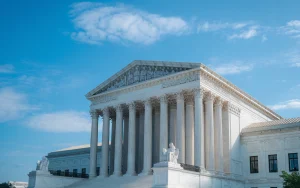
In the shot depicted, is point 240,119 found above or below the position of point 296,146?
above

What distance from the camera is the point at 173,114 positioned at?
49.8 meters

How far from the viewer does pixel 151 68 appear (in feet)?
159

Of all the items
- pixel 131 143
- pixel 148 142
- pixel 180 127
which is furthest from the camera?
pixel 131 143

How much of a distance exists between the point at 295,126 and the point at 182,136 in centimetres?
1260

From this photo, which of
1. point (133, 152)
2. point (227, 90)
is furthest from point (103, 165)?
point (227, 90)

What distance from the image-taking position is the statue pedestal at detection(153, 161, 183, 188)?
34.4m

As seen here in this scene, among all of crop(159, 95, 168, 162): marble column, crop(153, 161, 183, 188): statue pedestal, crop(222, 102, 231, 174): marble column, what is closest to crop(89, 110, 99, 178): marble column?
crop(159, 95, 168, 162): marble column

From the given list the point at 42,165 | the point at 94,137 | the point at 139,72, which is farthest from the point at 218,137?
the point at 42,165

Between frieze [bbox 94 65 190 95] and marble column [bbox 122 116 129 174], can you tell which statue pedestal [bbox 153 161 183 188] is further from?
marble column [bbox 122 116 129 174]

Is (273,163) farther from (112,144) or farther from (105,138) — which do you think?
(112,144)

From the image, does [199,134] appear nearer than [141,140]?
Yes

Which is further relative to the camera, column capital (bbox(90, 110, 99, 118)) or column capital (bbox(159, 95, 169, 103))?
column capital (bbox(90, 110, 99, 118))

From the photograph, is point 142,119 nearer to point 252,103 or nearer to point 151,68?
point 151,68

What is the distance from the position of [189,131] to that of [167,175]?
1243 centimetres
